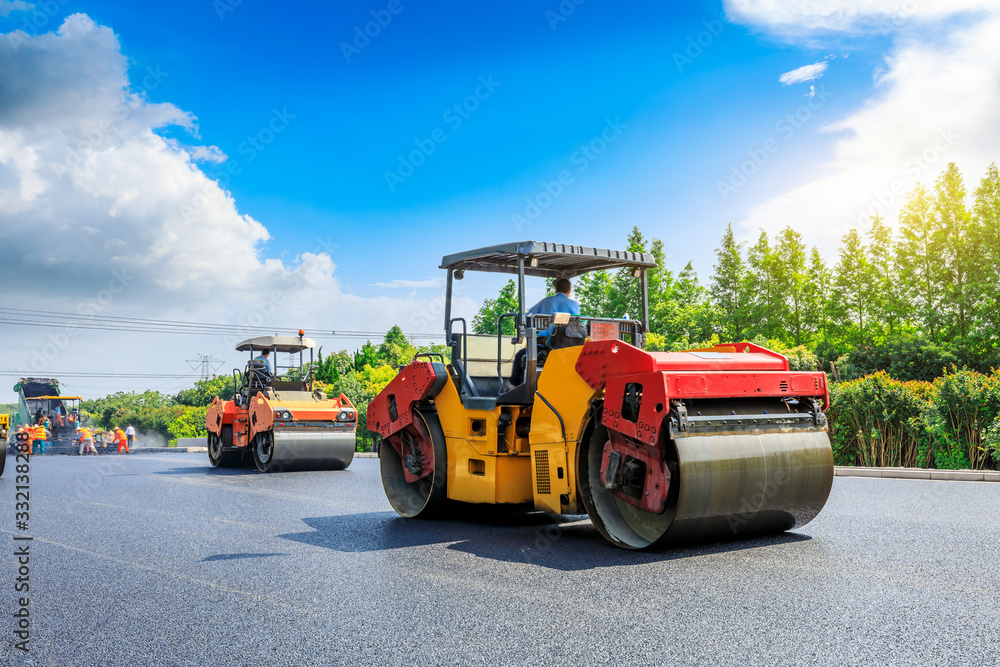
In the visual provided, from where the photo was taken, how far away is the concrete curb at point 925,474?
412 inches

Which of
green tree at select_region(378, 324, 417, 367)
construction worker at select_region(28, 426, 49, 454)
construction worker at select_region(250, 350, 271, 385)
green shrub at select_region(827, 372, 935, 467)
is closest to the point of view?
green shrub at select_region(827, 372, 935, 467)

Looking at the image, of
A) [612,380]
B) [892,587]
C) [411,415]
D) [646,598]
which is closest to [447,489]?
[411,415]

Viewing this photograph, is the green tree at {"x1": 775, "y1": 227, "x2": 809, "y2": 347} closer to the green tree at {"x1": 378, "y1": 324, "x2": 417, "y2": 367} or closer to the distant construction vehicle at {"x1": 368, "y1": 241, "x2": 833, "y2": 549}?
the green tree at {"x1": 378, "y1": 324, "x2": 417, "y2": 367}

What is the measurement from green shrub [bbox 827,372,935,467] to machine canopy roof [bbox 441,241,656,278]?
7.82m

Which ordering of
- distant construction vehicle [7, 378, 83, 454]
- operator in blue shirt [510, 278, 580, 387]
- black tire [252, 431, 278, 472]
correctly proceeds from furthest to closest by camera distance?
distant construction vehicle [7, 378, 83, 454], black tire [252, 431, 278, 472], operator in blue shirt [510, 278, 580, 387]

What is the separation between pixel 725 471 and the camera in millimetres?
5246

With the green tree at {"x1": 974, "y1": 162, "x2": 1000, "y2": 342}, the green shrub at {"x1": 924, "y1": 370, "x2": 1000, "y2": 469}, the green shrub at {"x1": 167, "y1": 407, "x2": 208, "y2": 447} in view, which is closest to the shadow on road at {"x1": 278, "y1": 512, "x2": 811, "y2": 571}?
the green shrub at {"x1": 924, "y1": 370, "x2": 1000, "y2": 469}

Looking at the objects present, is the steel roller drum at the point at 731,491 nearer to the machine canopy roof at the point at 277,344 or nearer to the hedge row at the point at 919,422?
the hedge row at the point at 919,422

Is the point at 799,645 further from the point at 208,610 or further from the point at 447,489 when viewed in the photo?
the point at 447,489

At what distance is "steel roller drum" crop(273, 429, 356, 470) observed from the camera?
1366 cm

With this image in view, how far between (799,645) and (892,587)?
52.5 inches

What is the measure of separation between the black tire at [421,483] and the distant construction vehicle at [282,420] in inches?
243

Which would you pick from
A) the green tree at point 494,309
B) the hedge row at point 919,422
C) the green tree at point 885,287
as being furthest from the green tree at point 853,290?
the hedge row at point 919,422

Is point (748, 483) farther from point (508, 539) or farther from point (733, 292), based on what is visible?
point (733, 292)
